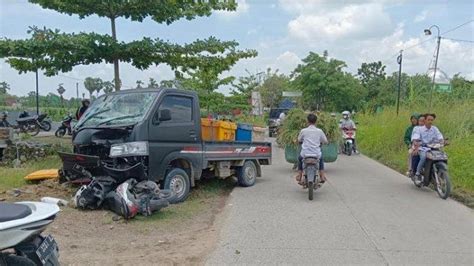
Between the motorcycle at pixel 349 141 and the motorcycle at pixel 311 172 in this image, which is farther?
the motorcycle at pixel 349 141

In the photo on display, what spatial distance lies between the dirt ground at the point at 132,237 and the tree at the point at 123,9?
6.86 metres

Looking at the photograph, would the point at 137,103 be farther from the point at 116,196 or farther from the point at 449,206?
the point at 449,206

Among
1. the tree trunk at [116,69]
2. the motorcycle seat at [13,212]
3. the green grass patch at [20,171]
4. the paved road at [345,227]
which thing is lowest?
the paved road at [345,227]

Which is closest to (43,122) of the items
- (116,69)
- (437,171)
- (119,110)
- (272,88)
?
(116,69)

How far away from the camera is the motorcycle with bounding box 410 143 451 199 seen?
9188mm

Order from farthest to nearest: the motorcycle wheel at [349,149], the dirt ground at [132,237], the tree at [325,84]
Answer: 1. the tree at [325,84]
2. the motorcycle wheel at [349,149]
3. the dirt ground at [132,237]

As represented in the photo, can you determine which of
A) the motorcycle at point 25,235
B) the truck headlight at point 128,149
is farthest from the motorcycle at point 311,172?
the motorcycle at point 25,235

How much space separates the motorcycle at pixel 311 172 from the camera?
9039 millimetres

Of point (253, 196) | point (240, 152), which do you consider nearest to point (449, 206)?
point (253, 196)

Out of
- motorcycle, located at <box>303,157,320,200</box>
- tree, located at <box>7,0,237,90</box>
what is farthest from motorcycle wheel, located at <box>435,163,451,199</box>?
tree, located at <box>7,0,237,90</box>

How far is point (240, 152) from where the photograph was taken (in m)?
10.3

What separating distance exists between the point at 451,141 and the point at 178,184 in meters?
8.97

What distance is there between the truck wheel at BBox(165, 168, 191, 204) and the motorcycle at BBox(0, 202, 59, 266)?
4.42 m

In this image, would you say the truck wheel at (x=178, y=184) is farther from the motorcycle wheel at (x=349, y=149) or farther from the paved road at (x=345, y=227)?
the motorcycle wheel at (x=349, y=149)
